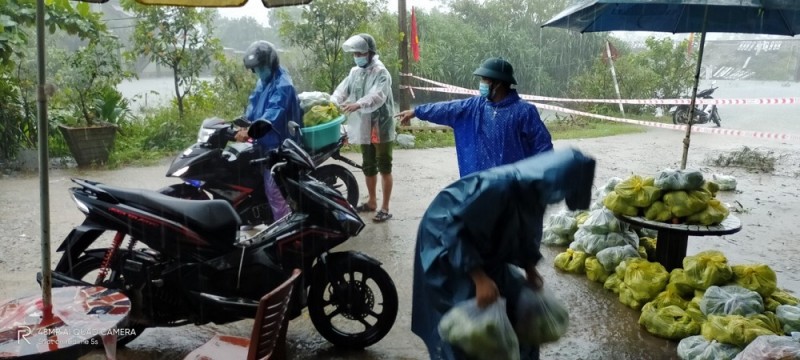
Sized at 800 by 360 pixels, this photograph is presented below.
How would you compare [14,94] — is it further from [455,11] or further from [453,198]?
[455,11]

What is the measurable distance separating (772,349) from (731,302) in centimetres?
83

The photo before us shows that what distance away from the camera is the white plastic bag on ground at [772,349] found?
2.77 m

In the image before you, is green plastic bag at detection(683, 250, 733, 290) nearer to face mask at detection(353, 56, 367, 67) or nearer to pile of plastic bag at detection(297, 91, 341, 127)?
face mask at detection(353, 56, 367, 67)

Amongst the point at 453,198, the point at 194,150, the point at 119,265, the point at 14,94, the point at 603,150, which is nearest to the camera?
the point at 453,198

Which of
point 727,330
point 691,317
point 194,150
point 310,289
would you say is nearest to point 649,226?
point 691,317

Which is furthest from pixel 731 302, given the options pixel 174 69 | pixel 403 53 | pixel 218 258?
pixel 403 53

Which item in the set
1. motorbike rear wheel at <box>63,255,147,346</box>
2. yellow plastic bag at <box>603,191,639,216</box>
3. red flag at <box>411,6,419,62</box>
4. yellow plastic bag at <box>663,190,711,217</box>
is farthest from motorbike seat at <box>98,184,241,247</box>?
red flag at <box>411,6,419,62</box>

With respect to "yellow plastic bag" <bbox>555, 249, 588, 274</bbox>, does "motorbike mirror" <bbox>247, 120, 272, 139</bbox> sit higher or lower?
higher

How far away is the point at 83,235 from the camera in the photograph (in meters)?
3.33

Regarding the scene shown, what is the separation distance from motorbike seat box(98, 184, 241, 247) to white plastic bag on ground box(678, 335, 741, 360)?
8.70ft

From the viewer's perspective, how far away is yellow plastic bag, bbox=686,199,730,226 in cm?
422

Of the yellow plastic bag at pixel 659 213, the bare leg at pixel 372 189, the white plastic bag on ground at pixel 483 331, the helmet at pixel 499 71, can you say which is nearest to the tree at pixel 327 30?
the bare leg at pixel 372 189

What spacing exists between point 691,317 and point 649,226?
27.8 inches

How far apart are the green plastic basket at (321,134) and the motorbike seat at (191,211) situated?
230cm
